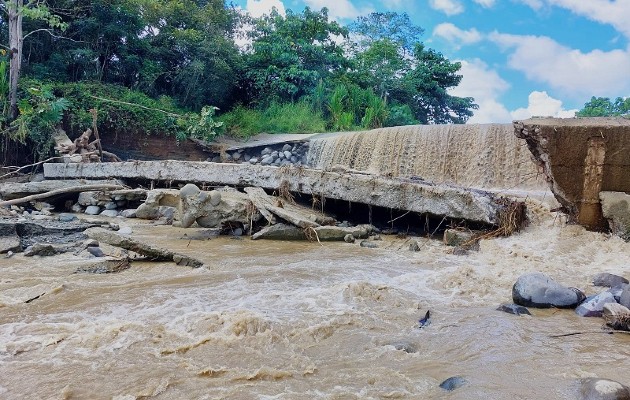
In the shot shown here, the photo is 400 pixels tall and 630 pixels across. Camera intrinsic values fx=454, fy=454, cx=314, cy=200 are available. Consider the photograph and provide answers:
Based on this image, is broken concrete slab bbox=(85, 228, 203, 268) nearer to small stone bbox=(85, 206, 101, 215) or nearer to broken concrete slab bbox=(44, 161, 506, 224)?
broken concrete slab bbox=(44, 161, 506, 224)

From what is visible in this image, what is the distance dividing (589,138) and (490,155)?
4247 mm

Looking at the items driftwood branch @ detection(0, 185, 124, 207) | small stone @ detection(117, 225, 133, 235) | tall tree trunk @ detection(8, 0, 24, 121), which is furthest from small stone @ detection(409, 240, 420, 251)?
tall tree trunk @ detection(8, 0, 24, 121)

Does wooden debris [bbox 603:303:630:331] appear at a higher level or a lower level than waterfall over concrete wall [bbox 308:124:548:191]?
lower

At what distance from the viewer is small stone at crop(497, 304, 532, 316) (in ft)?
11.4

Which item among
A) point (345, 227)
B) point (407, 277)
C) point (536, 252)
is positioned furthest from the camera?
point (345, 227)

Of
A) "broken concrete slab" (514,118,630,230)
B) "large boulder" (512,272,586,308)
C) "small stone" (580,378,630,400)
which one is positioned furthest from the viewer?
"broken concrete slab" (514,118,630,230)

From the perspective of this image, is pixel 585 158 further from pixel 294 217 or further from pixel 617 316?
pixel 294 217

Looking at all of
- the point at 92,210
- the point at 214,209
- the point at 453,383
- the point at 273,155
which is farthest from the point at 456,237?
the point at 273,155

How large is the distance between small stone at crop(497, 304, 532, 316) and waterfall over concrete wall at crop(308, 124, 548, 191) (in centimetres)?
609

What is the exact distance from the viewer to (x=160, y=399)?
213 cm

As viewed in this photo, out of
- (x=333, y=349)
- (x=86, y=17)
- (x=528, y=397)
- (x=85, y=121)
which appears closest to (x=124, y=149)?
(x=85, y=121)

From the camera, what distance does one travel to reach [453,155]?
34.3 ft

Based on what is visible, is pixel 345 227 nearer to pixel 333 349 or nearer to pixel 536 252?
pixel 536 252

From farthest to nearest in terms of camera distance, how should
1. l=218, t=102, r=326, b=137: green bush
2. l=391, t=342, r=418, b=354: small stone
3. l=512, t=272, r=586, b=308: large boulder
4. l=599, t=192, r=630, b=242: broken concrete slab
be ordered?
l=218, t=102, r=326, b=137: green bush → l=599, t=192, r=630, b=242: broken concrete slab → l=512, t=272, r=586, b=308: large boulder → l=391, t=342, r=418, b=354: small stone
